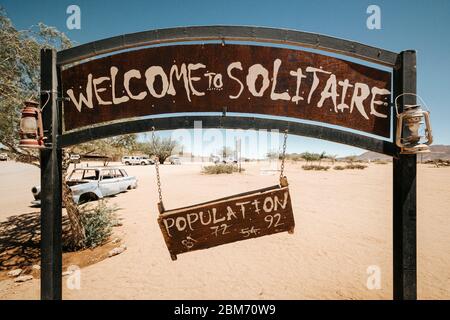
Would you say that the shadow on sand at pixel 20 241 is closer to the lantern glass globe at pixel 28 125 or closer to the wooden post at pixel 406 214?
the lantern glass globe at pixel 28 125

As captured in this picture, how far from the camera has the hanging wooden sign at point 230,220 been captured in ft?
7.50

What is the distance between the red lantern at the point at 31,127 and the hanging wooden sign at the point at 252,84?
0.24 metres

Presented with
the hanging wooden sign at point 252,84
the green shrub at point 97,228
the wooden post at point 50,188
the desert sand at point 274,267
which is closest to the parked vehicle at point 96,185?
the green shrub at point 97,228

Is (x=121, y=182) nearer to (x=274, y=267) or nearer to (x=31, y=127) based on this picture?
(x=274, y=267)

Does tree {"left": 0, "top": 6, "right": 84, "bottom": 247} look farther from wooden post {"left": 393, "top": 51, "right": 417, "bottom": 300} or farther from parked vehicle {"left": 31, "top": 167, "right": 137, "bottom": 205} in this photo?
wooden post {"left": 393, "top": 51, "right": 417, "bottom": 300}

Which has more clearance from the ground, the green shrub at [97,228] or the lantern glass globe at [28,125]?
the lantern glass globe at [28,125]

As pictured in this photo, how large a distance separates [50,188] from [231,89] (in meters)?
2.21

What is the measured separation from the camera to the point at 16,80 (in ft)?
18.6

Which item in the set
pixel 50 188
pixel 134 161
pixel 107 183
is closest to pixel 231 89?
pixel 50 188

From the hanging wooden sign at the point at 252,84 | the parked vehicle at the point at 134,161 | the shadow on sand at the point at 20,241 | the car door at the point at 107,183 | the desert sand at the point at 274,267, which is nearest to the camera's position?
the hanging wooden sign at the point at 252,84

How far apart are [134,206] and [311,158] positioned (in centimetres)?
4552

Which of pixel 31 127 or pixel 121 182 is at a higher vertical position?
pixel 31 127

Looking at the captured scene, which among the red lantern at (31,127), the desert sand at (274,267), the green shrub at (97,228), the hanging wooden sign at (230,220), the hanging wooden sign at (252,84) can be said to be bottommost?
the desert sand at (274,267)
